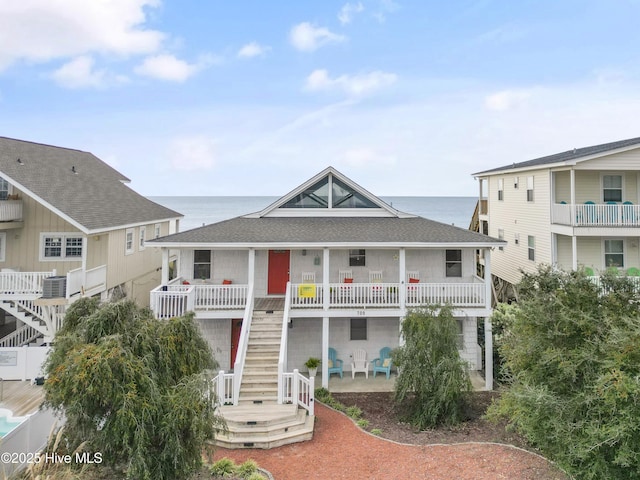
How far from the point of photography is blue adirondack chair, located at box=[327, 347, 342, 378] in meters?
15.2

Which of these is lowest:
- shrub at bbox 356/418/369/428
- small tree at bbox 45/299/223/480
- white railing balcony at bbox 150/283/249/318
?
shrub at bbox 356/418/369/428

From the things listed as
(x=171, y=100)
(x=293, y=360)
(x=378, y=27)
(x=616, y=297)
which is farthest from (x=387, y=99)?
(x=616, y=297)

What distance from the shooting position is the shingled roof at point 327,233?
46.2 feet

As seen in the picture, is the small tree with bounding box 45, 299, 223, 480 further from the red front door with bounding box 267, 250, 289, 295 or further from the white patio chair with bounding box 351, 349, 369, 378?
the red front door with bounding box 267, 250, 289, 295

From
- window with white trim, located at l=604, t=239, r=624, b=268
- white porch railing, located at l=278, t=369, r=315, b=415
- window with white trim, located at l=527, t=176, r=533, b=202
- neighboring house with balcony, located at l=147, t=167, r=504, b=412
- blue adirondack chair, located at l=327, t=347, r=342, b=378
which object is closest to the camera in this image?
white porch railing, located at l=278, t=369, r=315, b=415

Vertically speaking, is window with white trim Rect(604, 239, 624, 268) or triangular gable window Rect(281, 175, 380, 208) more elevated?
triangular gable window Rect(281, 175, 380, 208)

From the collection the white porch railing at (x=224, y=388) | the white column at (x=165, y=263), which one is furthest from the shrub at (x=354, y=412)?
the white column at (x=165, y=263)

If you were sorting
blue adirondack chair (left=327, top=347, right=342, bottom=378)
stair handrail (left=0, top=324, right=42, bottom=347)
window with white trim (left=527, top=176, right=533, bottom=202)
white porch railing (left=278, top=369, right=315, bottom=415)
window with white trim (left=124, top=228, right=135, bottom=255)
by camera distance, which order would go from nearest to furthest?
white porch railing (left=278, top=369, right=315, bottom=415)
blue adirondack chair (left=327, top=347, right=342, bottom=378)
stair handrail (left=0, top=324, right=42, bottom=347)
window with white trim (left=124, top=228, right=135, bottom=255)
window with white trim (left=527, top=176, right=533, bottom=202)

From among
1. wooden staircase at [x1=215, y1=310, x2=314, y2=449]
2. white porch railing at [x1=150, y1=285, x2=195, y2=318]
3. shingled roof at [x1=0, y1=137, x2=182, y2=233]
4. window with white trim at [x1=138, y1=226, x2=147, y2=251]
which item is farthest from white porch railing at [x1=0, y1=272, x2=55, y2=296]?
wooden staircase at [x1=215, y1=310, x2=314, y2=449]

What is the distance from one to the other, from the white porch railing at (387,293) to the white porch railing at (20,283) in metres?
9.71

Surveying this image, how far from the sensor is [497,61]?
2548 centimetres

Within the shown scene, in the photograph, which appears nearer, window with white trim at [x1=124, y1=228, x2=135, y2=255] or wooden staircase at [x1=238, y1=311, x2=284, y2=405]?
wooden staircase at [x1=238, y1=311, x2=284, y2=405]

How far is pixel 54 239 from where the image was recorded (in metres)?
16.3

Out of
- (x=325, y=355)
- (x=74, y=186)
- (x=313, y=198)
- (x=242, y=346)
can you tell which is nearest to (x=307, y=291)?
(x=325, y=355)
